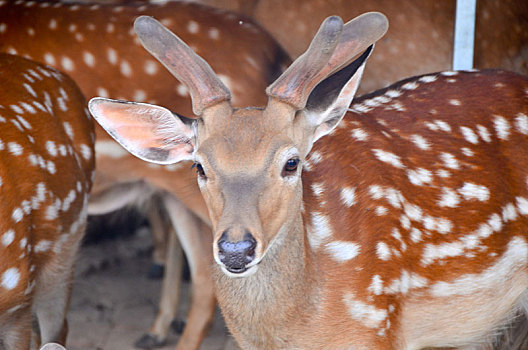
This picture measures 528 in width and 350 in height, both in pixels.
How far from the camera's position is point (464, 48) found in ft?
11.8

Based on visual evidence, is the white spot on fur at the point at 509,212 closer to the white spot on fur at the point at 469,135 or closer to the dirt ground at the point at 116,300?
the white spot on fur at the point at 469,135

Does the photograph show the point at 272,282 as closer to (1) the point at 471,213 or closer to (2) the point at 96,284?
(1) the point at 471,213

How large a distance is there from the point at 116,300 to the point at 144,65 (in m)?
1.66

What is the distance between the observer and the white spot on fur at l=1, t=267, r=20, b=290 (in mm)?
2682

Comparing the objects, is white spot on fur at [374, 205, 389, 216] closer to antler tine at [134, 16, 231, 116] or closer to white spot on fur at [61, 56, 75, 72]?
antler tine at [134, 16, 231, 116]

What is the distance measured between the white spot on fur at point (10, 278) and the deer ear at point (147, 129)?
61cm

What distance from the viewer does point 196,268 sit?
13.3 feet

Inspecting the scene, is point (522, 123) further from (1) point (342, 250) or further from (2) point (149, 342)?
(2) point (149, 342)

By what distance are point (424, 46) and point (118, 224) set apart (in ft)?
9.42

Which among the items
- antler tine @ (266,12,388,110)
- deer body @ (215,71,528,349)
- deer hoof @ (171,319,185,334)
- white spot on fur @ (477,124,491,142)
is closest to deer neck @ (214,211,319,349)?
deer body @ (215,71,528,349)

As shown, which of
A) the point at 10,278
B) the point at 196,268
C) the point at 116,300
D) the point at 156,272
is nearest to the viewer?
the point at 10,278

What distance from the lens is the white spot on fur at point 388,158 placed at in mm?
2781

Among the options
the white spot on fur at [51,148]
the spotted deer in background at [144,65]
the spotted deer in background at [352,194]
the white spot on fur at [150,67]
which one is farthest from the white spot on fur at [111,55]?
the spotted deer in background at [352,194]

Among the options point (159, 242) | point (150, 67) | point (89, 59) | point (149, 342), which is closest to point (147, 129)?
point (150, 67)
